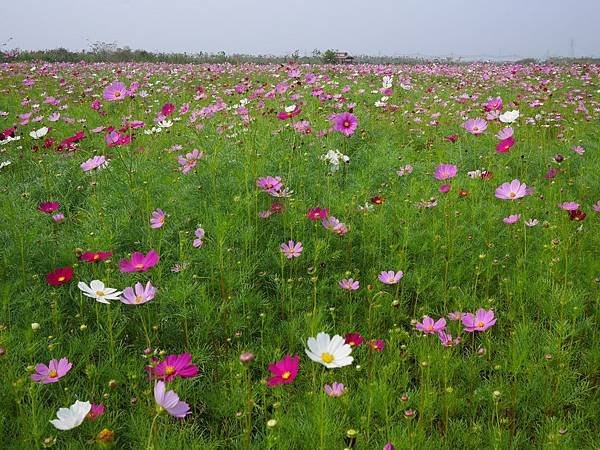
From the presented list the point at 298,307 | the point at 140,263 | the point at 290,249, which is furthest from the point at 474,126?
the point at 140,263

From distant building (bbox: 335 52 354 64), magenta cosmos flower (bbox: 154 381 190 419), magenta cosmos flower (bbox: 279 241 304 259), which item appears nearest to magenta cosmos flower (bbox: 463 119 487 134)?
magenta cosmos flower (bbox: 279 241 304 259)

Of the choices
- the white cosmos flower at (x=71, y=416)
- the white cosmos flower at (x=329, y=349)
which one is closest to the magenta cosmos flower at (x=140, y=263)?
the white cosmos flower at (x=71, y=416)

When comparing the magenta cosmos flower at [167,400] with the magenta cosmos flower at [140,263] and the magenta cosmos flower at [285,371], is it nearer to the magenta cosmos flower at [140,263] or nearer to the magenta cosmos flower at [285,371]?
the magenta cosmos flower at [285,371]

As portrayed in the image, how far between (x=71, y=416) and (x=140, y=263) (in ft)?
2.07

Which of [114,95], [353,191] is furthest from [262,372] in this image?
[114,95]

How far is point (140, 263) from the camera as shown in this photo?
1538 mm

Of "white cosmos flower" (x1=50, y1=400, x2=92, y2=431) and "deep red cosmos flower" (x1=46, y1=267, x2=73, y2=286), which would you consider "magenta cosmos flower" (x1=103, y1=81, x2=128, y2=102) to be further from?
"white cosmos flower" (x1=50, y1=400, x2=92, y2=431)

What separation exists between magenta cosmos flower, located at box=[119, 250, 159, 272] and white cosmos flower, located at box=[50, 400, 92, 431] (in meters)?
0.55

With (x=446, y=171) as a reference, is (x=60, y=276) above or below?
below

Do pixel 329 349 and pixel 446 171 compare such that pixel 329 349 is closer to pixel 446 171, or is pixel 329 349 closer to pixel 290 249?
pixel 290 249

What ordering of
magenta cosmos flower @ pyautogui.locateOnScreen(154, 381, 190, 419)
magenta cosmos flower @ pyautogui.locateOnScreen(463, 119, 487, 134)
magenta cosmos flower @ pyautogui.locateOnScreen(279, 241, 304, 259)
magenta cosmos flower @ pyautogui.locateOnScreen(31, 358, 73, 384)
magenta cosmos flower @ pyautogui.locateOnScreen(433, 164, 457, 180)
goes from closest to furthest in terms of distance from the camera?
magenta cosmos flower @ pyautogui.locateOnScreen(154, 381, 190, 419) → magenta cosmos flower @ pyautogui.locateOnScreen(31, 358, 73, 384) → magenta cosmos flower @ pyautogui.locateOnScreen(279, 241, 304, 259) → magenta cosmos flower @ pyautogui.locateOnScreen(433, 164, 457, 180) → magenta cosmos flower @ pyautogui.locateOnScreen(463, 119, 487, 134)

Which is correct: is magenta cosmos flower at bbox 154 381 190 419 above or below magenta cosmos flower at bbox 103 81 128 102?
below

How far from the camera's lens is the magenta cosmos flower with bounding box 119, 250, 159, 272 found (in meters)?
1.49

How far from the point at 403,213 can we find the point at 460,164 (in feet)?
4.40
